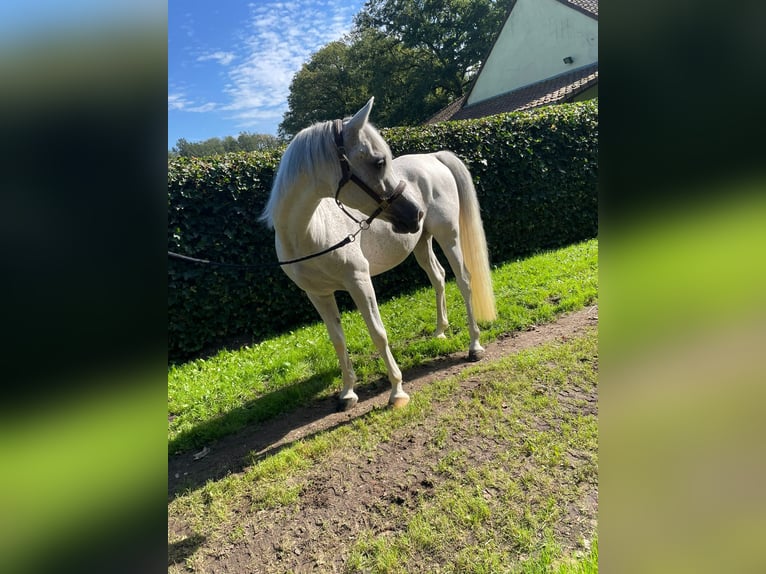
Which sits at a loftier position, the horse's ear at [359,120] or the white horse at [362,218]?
the horse's ear at [359,120]

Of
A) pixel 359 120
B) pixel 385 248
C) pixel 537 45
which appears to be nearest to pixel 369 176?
pixel 359 120

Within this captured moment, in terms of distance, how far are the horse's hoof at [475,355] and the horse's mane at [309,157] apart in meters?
2.45

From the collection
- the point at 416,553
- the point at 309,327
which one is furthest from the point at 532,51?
the point at 416,553

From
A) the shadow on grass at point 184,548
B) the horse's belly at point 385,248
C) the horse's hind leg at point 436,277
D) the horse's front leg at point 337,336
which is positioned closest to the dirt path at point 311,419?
the horse's front leg at point 337,336

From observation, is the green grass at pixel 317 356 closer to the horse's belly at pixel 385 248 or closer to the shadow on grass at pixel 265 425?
the shadow on grass at pixel 265 425

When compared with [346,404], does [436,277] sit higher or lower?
higher

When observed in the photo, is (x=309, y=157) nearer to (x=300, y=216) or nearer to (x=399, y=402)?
(x=300, y=216)

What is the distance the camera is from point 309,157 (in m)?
2.81

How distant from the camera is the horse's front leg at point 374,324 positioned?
11.3 feet

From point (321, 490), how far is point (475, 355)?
2.19m

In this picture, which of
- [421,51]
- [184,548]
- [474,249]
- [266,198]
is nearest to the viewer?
[184,548]

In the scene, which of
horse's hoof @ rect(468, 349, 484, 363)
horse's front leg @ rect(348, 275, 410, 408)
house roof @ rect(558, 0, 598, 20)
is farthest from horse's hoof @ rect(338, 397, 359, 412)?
house roof @ rect(558, 0, 598, 20)

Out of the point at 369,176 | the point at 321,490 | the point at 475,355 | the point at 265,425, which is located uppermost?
the point at 369,176
